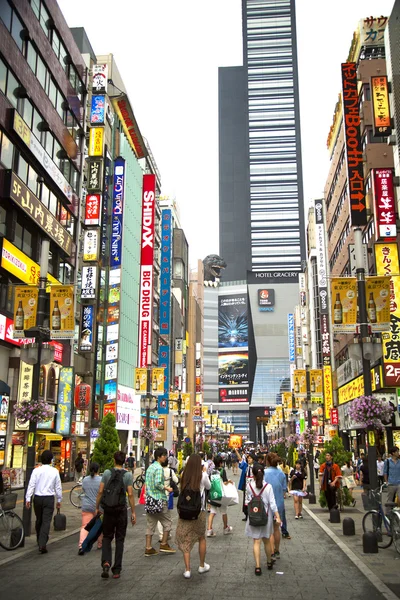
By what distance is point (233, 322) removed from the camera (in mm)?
194500

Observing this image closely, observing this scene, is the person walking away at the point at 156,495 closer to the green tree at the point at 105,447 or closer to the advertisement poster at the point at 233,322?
the green tree at the point at 105,447

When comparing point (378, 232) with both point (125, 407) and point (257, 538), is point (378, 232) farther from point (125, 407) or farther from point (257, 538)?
point (125, 407)

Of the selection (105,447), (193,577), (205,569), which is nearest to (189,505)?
(193,577)

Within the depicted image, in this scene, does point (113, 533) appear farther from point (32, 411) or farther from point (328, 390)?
point (328, 390)

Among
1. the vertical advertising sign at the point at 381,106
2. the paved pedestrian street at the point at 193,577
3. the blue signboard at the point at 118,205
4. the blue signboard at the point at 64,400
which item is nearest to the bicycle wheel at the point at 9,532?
the paved pedestrian street at the point at 193,577

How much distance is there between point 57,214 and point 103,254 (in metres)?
17.6

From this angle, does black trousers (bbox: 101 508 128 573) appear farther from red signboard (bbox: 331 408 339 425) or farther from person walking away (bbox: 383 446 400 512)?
red signboard (bbox: 331 408 339 425)

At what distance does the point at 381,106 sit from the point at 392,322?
12469 mm

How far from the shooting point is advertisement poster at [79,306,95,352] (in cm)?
4694

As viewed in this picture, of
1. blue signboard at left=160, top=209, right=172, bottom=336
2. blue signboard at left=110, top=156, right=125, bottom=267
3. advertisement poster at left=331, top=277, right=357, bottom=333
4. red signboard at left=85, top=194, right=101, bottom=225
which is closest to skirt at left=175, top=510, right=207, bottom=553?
advertisement poster at left=331, top=277, right=357, bottom=333

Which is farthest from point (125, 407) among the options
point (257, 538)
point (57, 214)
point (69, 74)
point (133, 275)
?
point (257, 538)

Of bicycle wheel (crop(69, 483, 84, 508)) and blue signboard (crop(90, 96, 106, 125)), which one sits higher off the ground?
blue signboard (crop(90, 96, 106, 125))

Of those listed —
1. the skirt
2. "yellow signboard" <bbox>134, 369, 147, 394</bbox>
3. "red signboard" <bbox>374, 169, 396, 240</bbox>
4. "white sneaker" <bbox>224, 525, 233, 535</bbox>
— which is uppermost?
"red signboard" <bbox>374, 169, 396, 240</bbox>

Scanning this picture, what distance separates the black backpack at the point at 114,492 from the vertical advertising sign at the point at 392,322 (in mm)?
22740
